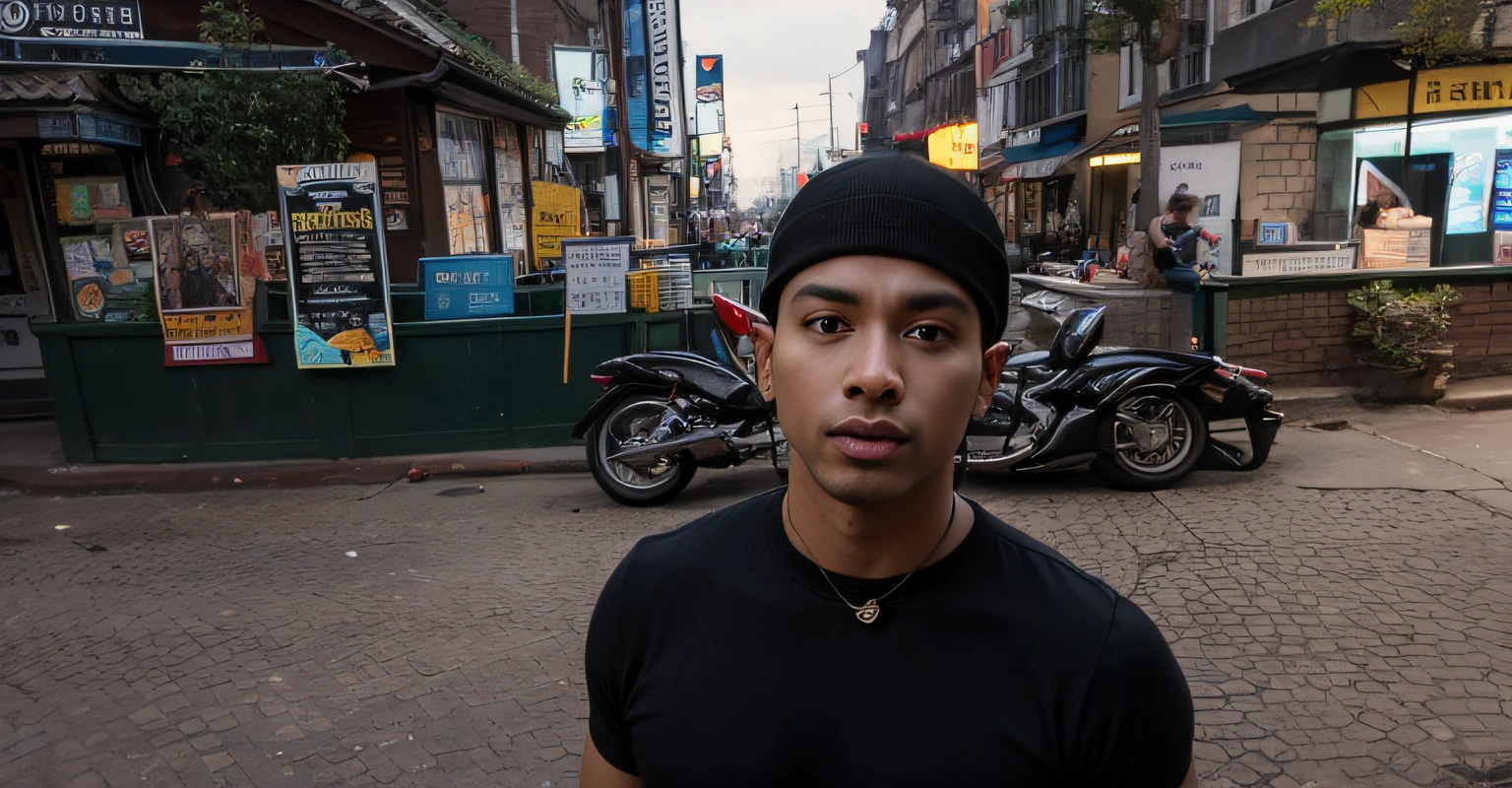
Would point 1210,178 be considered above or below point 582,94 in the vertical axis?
below

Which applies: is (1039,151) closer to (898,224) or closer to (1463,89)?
(1463,89)

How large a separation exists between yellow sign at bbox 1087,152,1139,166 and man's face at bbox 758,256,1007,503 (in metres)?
22.4

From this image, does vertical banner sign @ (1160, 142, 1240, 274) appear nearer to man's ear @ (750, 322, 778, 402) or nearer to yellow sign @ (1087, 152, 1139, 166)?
yellow sign @ (1087, 152, 1139, 166)

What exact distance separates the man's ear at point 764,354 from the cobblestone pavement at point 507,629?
2.39 m

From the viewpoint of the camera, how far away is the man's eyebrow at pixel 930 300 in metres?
1.36

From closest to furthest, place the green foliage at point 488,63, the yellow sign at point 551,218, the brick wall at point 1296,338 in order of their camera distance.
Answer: the brick wall at point 1296,338
the green foliage at point 488,63
the yellow sign at point 551,218

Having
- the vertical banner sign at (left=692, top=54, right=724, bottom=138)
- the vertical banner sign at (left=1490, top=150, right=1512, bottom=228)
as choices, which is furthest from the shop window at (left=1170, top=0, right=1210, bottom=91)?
the vertical banner sign at (left=692, top=54, right=724, bottom=138)

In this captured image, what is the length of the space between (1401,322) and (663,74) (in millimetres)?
19182

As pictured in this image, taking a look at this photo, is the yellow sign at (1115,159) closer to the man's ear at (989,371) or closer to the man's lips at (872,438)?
the man's ear at (989,371)

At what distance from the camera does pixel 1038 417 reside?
22.8 ft

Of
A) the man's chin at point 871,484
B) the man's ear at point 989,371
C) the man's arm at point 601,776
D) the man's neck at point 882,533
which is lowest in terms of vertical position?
the man's arm at point 601,776

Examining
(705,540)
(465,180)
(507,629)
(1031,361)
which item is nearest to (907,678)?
(705,540)

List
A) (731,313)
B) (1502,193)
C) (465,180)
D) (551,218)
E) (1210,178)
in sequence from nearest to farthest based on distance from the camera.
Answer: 1. (731,313)
2. (465,180)
3. (1502,193)
4. (551,218)
5. (1210,178)

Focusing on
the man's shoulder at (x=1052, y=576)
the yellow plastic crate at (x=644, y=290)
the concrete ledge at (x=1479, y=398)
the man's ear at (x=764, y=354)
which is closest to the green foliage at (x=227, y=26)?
the yellow plastic crate at (x=644, y=290)
